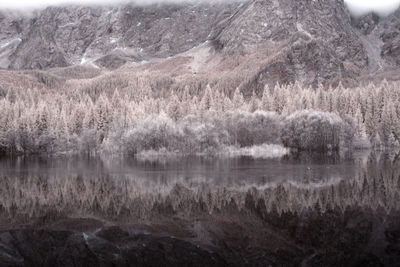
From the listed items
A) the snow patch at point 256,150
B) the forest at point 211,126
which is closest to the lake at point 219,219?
the snow patch at point 256,150

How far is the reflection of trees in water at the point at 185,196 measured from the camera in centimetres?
3509

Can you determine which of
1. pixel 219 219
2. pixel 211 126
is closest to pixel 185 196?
pixel 219 219

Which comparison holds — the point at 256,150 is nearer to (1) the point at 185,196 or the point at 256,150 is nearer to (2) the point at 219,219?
(1) the point at 185,196

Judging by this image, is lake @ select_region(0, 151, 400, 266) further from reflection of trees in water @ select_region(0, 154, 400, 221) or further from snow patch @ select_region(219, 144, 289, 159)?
snow patch @ select_region(219, 144, 289, 159)

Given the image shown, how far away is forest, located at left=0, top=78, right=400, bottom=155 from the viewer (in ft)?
354

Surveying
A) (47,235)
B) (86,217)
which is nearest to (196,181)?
(86,217)

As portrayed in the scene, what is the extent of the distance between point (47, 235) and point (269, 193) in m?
19.4

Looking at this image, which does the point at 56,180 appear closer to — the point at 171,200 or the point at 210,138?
the point at 171,200

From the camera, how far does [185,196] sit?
4128 cm

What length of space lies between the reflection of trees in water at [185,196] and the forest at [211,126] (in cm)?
5434

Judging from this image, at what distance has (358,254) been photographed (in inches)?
902

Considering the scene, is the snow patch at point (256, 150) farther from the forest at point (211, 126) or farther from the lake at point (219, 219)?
the lake at point (219, 219)

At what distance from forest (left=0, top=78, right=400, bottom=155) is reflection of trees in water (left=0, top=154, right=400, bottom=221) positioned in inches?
2140

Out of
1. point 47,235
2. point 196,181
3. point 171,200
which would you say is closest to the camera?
point 47,235
